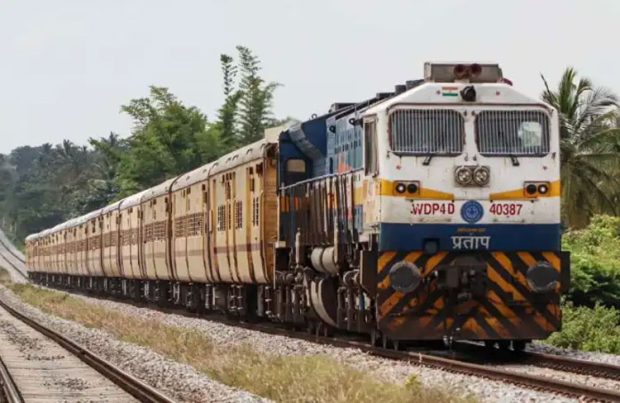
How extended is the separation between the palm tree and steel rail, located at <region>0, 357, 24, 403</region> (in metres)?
28.7

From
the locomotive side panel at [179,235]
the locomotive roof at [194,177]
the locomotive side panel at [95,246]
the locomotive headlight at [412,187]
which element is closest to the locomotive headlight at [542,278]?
the locomotive headlight at [412,187]

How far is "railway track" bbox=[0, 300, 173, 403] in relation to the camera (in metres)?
14.3

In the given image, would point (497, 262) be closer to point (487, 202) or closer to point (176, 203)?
point (487, 202)

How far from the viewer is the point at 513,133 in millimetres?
15742

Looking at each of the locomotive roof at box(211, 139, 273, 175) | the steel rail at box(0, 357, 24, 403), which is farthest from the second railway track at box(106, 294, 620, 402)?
the steel rail at box(0, 357, 24, 403)

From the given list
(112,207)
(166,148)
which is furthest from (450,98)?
(166,148)

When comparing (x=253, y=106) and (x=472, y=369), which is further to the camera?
(x=253, y=106)

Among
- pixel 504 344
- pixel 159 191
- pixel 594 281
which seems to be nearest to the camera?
pixel 504 344

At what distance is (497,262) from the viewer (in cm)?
1565

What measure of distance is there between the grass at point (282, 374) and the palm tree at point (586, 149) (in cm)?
2275

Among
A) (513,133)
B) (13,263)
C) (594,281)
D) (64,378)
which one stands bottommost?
(64,378)

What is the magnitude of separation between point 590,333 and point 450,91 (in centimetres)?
566

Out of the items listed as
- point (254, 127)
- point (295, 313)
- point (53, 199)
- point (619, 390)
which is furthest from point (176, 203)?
point (53, 199)

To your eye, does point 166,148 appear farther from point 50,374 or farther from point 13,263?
point 50,374
